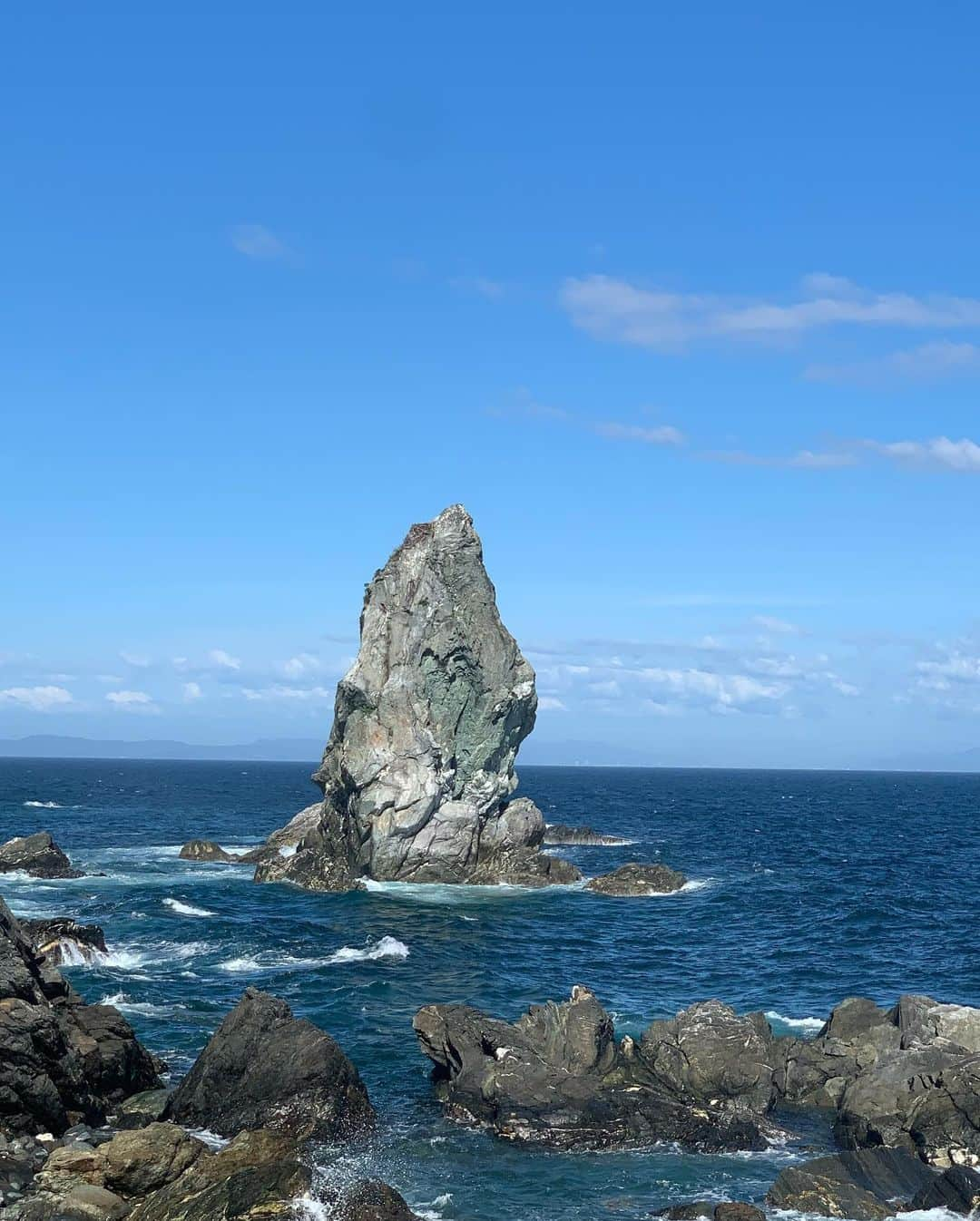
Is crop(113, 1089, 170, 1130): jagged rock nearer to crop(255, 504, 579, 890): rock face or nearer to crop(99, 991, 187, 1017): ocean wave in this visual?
crop(99, 991, 187, 1017): ocean wave

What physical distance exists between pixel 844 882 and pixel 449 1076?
163ft

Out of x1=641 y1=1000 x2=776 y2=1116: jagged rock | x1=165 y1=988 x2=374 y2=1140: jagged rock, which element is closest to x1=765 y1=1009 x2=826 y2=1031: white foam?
x1=641 y1=1000 x2=776 y2=1116: jagged rock

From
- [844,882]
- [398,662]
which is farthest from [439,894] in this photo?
[844,882]

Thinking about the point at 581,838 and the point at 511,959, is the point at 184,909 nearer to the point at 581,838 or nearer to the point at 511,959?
the point at 511,959

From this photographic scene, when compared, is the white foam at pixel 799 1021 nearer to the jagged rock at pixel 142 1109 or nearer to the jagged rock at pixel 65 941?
the jagged rock at pixel 142 1109

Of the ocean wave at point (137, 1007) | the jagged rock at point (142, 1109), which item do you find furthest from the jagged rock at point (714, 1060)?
the ocean wave at point (137, 1007)

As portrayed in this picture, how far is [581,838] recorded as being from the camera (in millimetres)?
100438

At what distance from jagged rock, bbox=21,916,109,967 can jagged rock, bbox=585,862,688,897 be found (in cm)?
3235

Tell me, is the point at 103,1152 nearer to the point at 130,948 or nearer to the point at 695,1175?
the point at 695,1175

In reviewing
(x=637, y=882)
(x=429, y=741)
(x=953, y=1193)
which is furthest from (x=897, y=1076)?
(x=429, y=741)

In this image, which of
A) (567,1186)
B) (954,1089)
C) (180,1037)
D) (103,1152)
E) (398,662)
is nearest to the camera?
(103,1152)

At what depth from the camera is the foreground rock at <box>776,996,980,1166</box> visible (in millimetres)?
28609

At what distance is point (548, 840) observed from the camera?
10131 centimetres

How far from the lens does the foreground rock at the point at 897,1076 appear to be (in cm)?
2861
